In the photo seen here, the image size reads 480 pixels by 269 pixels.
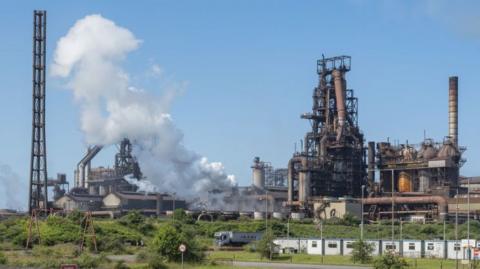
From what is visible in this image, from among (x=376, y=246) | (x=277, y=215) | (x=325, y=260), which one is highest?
(x=277, y=215)

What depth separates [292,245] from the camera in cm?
9562

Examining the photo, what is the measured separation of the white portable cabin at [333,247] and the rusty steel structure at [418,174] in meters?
41.6

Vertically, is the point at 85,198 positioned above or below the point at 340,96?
below

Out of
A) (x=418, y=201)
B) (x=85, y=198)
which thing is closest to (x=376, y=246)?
(x=418, y=201)

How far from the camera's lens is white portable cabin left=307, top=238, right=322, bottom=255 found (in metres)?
91.7

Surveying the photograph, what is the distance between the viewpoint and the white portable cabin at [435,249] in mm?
A: 85438

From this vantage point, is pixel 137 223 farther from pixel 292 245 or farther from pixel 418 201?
pixel 418 201

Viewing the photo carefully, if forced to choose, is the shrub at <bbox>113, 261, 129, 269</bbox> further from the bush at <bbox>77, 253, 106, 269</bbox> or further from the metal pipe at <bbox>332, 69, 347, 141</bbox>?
the metal pipe at <bbox>332, 69, 347, 141</bbox>

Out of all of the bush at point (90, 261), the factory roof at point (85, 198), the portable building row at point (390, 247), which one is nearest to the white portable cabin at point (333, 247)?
the portable building row at point (390, 247)

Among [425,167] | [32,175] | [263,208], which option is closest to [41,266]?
[32,175]

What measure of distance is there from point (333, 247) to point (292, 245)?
6.15 m

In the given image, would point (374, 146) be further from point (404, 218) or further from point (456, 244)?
point (456, 244)

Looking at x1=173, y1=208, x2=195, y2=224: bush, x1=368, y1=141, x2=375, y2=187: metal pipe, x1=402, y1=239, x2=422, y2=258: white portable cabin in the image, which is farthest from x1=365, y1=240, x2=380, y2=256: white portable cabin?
x1=368, y1=141, x2=375, y2=187: metal pipe

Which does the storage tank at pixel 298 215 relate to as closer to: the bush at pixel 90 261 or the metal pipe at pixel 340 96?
the metal pipe at pixel 340 96
